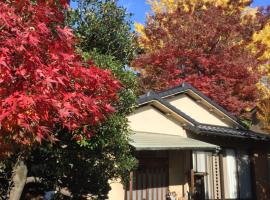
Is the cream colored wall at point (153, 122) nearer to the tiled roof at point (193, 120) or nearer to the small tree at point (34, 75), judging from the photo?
the tiled roof at point (193, 120)

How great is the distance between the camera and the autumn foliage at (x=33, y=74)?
17.2 feet

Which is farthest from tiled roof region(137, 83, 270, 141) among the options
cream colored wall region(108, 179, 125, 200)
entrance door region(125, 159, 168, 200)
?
cream colored wall region(108, 179, 125, 200)

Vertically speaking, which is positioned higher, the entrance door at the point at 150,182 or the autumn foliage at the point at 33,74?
the autumn foliage at the point at 33,74

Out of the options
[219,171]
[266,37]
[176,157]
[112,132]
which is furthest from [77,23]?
[266,37]

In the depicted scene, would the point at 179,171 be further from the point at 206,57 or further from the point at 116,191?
the point at 206,57

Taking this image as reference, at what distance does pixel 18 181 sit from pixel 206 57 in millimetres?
19206

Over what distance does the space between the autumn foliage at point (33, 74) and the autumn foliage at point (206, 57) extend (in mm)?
18064

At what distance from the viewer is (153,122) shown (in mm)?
16500

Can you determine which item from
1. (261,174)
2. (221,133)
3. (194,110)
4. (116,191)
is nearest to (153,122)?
(221,133)

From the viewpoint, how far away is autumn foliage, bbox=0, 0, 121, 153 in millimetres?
5230

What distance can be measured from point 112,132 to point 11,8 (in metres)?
4.30

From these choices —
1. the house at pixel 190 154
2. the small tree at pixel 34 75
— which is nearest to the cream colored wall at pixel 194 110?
the house at pixel 190 154

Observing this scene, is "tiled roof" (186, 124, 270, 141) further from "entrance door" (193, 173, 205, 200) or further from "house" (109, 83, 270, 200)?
"entrance door" (193, 173, 205, 200)

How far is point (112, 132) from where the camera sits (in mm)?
9102
